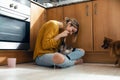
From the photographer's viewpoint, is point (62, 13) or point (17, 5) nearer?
point (17, 5)

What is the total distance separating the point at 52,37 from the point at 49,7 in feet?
2.58

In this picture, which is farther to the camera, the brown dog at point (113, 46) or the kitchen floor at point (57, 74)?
the brown dog at point (113, 46)

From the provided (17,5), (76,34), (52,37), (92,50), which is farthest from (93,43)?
(17,5)

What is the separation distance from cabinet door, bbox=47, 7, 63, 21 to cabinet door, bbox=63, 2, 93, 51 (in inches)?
7.9

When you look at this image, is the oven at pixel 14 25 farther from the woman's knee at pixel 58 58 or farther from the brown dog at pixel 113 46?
the brown dog at pixel 113 46

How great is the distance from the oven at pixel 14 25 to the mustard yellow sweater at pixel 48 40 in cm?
24

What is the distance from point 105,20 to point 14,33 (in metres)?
1.13

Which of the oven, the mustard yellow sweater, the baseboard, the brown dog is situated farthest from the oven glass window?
the brown dog

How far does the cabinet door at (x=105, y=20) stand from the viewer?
2.05 metres

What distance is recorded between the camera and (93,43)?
2.16 meters

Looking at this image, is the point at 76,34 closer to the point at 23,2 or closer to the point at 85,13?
the point at 85,13

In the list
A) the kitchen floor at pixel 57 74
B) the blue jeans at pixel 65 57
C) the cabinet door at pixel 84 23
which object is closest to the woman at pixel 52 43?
the blue jeans at pixel 65 57

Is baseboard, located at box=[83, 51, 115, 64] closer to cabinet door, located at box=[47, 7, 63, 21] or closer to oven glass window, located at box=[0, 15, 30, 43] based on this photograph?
cabinet door, located at box=[47, 7, 63, 21]

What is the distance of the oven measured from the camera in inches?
71.2
